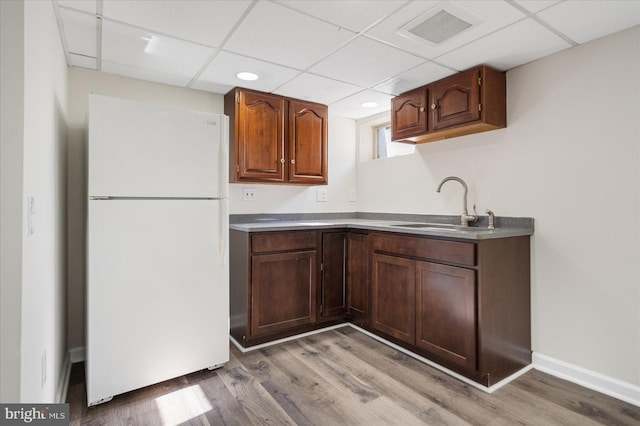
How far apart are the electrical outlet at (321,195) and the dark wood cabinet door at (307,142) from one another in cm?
26

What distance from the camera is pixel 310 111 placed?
319cm

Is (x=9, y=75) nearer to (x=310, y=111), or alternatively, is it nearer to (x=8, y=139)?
(x=8, y=139)

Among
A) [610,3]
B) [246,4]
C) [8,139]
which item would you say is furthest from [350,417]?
[610,3]

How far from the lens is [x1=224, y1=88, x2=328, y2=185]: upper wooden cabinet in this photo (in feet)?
9.19

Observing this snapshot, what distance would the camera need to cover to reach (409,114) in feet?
9.24

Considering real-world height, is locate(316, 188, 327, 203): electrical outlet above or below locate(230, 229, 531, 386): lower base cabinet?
above

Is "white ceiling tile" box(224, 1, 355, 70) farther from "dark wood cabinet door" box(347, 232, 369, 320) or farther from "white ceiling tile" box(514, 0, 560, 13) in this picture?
"dark wood cabinet door" box(347, 232, 369, 320)

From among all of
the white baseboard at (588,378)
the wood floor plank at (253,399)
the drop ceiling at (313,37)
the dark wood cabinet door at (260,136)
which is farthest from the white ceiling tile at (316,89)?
the white baseboard at (588,378)

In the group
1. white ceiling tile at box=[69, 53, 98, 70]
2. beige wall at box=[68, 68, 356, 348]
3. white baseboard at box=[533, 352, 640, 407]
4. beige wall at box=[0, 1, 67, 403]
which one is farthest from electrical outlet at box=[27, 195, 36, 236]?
white baseboard at box=[533, 352, 640, 407]

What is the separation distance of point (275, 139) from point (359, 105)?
925mm

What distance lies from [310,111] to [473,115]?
4.75 ft

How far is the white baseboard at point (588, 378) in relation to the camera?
187cm

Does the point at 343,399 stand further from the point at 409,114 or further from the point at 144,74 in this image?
the point at 144,74

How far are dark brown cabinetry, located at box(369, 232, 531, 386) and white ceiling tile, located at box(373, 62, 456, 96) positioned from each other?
118cm
